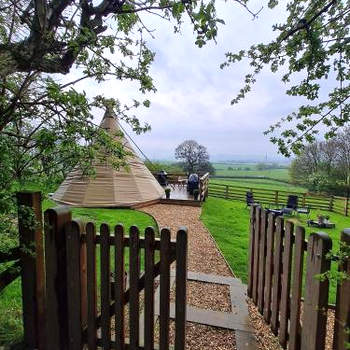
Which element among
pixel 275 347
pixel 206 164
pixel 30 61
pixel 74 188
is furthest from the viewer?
pixel 206 164

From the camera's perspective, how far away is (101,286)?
8.41 feet

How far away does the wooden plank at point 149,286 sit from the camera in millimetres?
2369

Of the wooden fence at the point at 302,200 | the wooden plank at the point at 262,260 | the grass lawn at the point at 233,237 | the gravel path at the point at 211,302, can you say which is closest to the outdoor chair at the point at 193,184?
the grass lawn at the point at 233,237

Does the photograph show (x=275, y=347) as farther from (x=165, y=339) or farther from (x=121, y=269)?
(x=121, y=269)

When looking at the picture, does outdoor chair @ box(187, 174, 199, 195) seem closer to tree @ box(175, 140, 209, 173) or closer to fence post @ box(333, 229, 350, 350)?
tree @ box(175, 140, 209, 173)

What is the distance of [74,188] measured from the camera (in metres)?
11.9

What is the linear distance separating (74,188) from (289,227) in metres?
10.7

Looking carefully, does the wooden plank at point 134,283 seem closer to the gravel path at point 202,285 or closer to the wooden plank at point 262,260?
the gravel path at point 202,285

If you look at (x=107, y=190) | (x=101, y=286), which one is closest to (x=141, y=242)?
(x=101, y=286)

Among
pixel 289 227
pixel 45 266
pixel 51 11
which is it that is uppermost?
pixel 51 11

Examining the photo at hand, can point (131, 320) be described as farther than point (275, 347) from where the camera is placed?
No

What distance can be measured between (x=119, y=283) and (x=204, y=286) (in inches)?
91.8

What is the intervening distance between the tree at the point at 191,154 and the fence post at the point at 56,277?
26560mm

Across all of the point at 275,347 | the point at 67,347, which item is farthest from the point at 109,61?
the point at 275,347
